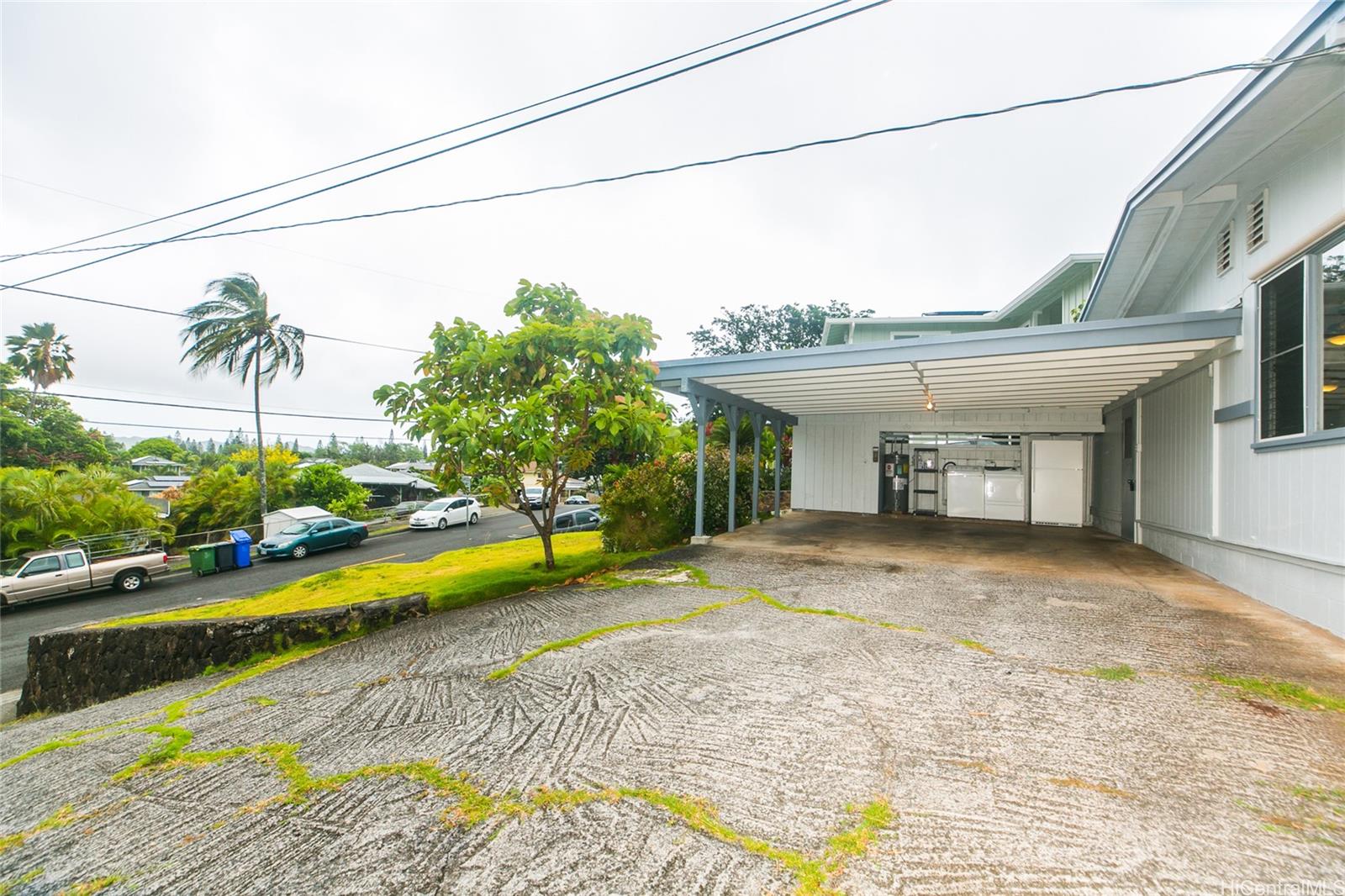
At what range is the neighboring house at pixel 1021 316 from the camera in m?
13.9

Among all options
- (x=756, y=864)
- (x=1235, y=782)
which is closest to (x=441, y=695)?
(x=756, y=864)

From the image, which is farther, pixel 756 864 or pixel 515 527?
pixel 515 527

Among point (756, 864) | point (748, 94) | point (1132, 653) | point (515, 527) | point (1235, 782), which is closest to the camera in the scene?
point (756, 864)

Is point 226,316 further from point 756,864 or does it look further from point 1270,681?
point 1270,681

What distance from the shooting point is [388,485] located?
3294 centimetres

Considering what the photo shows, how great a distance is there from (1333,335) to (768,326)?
26.6 metres

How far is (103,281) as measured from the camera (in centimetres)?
1335

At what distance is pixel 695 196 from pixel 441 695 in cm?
1848

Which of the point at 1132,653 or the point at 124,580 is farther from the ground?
the point at 1132,653

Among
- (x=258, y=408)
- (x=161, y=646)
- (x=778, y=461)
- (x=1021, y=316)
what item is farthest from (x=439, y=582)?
(x=1021, y=316)

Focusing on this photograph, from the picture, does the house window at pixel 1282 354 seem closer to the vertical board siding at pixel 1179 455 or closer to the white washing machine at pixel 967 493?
the vertical board siding at pixel 1179 455

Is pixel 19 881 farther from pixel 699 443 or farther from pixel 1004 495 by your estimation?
pixel 1004 495

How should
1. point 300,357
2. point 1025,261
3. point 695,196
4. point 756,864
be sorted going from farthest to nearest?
point 1025,261 < point 300,357 < point 695,196 < point 756,864

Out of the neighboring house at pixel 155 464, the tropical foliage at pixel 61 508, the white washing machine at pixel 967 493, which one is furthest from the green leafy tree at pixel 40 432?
the white washing machine at pixel 967 493
